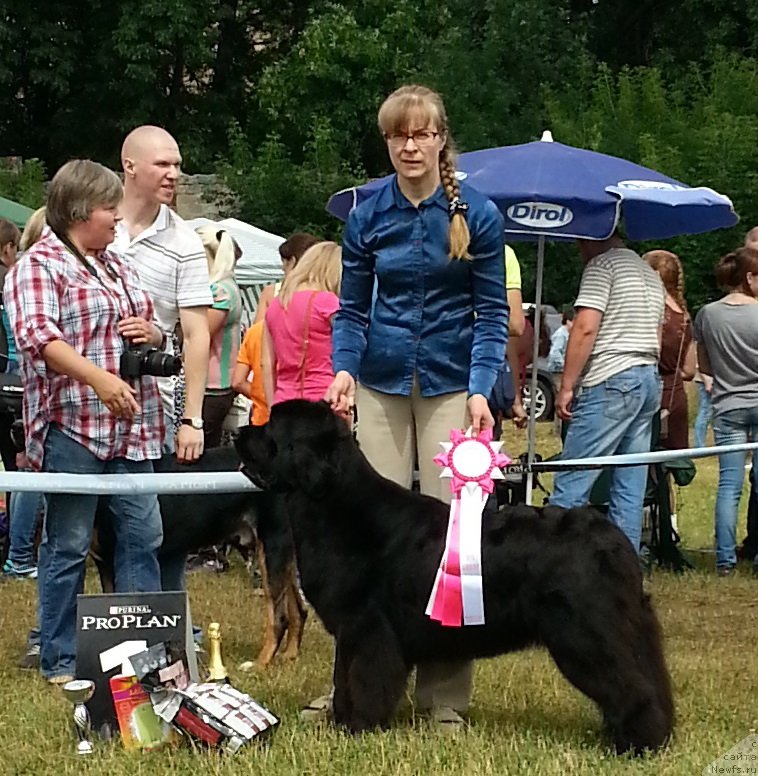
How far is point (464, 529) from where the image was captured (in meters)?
3.70

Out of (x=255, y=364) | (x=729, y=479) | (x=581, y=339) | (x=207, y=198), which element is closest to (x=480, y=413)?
(x=581, y=339)

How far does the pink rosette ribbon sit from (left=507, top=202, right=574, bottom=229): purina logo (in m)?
2.58

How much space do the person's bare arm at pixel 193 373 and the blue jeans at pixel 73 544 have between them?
16cm

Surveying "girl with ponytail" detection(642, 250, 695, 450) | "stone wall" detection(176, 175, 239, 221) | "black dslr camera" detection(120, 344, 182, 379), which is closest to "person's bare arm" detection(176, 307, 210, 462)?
"black dslr camera" detection(120, 344, 182, 379)

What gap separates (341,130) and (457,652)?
22.8 metres

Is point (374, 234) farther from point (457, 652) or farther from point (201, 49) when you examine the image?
point (201, 49)

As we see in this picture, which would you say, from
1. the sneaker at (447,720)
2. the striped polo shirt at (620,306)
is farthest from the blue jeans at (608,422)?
the sneaker at (447,720)

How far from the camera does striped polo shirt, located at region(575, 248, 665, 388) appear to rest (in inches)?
242

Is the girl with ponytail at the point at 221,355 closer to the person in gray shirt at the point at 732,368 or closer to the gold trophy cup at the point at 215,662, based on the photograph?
the gold trophy cup at the point at 215,662

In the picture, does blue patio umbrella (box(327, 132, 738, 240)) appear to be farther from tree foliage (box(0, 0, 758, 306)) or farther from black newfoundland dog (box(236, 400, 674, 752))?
tree foliage (box(0, 0, 758, 306))

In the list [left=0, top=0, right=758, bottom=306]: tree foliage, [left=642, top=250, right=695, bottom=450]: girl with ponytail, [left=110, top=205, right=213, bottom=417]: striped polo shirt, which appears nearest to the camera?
[left=110, top=205, right=213, bottom=417]: striped polo shirt

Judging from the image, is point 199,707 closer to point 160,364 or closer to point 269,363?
point 160,364

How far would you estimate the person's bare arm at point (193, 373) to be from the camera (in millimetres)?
4551

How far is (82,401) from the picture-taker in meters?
4.36
